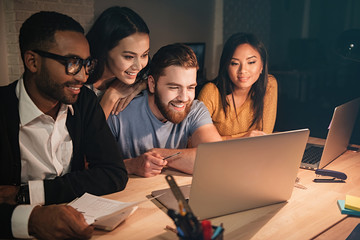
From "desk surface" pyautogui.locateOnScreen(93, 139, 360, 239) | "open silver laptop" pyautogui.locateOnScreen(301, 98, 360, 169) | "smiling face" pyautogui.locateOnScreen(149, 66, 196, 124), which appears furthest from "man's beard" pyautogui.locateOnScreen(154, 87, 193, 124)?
"open silver laptop" pyautogui.locateOnScreen(301, 98, 360, 169)

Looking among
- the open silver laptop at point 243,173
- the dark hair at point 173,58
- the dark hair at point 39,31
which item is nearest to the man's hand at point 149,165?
the open silver laptop at point 243,173

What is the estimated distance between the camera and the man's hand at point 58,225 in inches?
43.8

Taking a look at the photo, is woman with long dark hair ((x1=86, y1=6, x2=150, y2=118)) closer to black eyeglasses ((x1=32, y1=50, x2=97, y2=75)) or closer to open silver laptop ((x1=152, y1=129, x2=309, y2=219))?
black eyeglasses ((x1=32, y1=50, x2=97, y2=75))

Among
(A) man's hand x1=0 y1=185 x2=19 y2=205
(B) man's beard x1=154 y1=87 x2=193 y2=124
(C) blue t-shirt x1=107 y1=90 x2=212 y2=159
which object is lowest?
(A) man's hand x1=0 y1=185 x2=19 y2=205

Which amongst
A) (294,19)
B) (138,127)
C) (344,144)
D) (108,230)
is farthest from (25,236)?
(294,19)

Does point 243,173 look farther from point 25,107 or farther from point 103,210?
point 25,107

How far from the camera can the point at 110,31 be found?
2254 mm

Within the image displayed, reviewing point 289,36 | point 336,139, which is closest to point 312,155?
point 336,139

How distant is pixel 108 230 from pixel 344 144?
4.91 feet

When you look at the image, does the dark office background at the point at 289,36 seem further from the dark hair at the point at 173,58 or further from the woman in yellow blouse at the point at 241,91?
the dark hair at the point at 173,58

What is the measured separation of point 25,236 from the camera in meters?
1.13

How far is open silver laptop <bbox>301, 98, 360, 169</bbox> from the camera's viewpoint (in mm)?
1764

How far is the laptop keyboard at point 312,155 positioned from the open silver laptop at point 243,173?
57 cm

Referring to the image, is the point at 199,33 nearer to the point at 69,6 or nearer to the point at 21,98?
the point at 69,6
